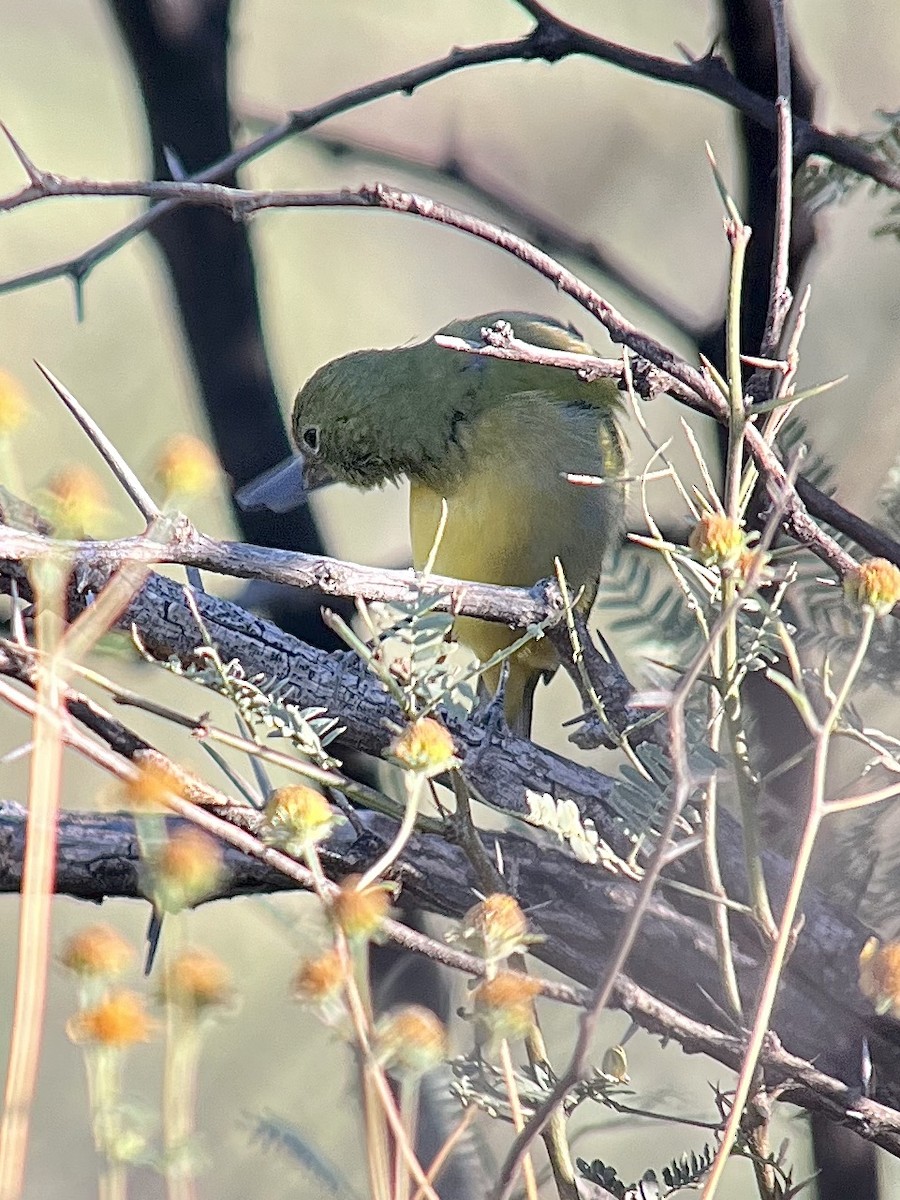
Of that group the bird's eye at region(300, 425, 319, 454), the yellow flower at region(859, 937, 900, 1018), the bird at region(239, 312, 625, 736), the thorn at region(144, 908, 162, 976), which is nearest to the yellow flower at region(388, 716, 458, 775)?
the yellow flower at region(859, 937, 900, 1018)

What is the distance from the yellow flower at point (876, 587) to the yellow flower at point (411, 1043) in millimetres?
322

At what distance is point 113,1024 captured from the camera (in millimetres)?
654

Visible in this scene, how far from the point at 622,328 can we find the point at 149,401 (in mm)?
3546

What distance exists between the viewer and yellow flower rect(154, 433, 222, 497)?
0.78 metres

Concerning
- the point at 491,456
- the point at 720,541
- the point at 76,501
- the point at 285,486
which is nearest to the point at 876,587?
the point at 720,541

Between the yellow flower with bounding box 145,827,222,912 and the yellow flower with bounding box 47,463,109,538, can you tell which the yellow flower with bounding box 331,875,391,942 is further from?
the yellow flower with bounding box 47,463,109,538

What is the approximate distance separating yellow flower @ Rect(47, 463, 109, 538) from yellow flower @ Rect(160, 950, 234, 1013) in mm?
240

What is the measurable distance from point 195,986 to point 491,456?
1454 mm

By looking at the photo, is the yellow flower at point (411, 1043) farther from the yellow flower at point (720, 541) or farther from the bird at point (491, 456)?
the bird at point (491, 456)

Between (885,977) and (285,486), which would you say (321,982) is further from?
(285,486)

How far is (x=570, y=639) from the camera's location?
3.68ft

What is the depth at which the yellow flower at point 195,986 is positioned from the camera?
0.69 m

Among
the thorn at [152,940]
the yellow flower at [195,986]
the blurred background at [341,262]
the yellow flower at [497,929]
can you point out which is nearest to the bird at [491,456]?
the blurred background at [341,262]

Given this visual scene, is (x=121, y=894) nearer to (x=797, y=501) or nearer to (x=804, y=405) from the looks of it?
(x=797, y=501)
